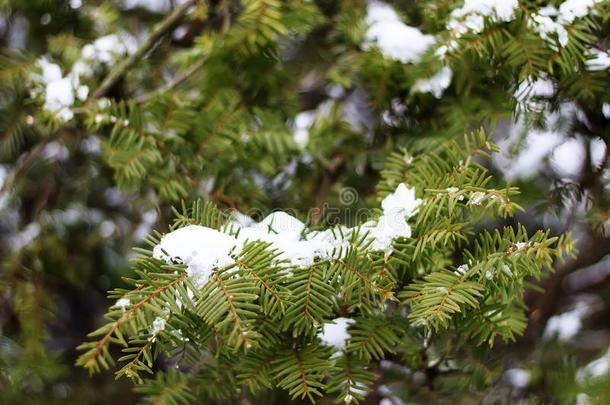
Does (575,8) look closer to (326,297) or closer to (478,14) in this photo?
(478,14)

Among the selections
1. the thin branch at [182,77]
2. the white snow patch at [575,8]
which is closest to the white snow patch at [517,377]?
the white snow patch at [575,8]

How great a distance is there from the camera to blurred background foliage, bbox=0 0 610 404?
0.85 m

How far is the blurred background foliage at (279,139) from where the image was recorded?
850mm

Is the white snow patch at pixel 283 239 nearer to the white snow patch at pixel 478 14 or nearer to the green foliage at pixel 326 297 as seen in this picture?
the green foliage at pixel 326 297

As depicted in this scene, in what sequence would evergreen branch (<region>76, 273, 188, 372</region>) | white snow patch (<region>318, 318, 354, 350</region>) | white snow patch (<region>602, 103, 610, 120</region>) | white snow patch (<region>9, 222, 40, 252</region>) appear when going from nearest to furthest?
evergreen branch (<region>76, 273, 188, 372</region>) < white snow patch (<region>318, 318, 354, 350</region>) < white snow patch (<region>602, 103, 610, 120</region>) < white snow patch (<region>9, 222, 40, 252</region>)

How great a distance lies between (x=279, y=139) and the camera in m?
0.99

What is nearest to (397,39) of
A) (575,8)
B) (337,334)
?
(575,8)

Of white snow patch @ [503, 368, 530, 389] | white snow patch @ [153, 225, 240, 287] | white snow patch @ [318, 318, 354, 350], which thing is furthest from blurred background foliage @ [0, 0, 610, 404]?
white snow patch @ [153, 225, 240, 287]

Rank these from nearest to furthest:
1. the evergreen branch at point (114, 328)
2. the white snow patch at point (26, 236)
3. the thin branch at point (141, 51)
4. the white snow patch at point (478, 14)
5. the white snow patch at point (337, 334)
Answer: the evergreen branch at point (114, 328) < the white snow patch at point (337, 334) < the white snow patch at point (478, 14) < the thin branch at point (141, 51) < the white snow patch at point (26, 236)

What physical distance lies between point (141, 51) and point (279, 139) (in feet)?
0.96

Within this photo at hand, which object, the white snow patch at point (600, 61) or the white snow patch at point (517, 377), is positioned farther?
the white snow patch at point (517, 377)

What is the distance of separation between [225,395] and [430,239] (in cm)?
38

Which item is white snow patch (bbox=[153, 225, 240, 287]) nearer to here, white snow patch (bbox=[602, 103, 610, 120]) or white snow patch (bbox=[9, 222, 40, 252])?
white snow patch (bbox=[602, 103, 610, 120])

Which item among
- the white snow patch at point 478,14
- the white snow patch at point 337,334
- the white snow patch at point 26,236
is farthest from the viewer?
the white snow patch at point 26,236
